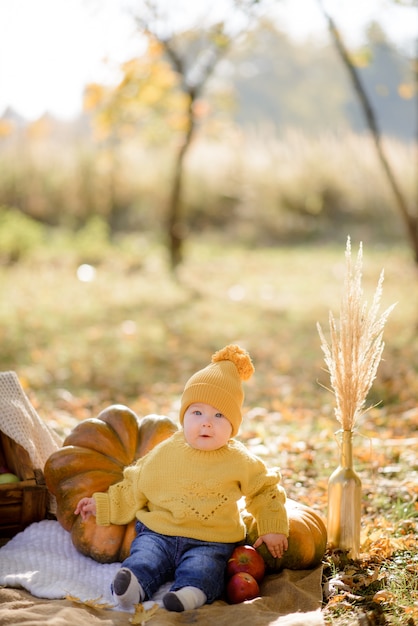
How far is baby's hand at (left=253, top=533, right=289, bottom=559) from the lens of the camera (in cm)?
321

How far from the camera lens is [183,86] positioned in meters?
12.3

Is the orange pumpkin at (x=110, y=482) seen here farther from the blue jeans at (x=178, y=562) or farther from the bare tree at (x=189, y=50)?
the bare tree at (x=189, y=50)

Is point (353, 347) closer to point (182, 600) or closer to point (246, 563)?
point (246, 563)

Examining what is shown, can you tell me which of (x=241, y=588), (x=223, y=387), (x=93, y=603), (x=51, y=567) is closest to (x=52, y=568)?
(x=51, y=567)

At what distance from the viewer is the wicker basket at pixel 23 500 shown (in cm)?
364

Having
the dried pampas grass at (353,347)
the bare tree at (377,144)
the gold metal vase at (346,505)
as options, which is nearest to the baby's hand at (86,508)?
the gold metal vase at (346,505)

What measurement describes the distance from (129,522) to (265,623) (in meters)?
0.87

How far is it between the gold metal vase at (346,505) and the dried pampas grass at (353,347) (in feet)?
0.51

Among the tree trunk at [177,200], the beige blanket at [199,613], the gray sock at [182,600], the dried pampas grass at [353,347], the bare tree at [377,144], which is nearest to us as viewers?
the beige blanket at [199,613]

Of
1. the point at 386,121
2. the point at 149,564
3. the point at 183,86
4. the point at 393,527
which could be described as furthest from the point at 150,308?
→ the point at 386,121

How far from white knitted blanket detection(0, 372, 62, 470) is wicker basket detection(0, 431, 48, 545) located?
0.06 metres

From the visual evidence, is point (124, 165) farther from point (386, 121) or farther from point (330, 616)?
point (386, 121)

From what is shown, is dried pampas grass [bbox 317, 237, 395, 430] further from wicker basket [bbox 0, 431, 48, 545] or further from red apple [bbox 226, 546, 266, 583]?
wicker basket [bbox 0, 431, 48, 545]

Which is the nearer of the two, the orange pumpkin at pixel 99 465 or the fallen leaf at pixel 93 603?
the fallen leaf at pixel 93 603
